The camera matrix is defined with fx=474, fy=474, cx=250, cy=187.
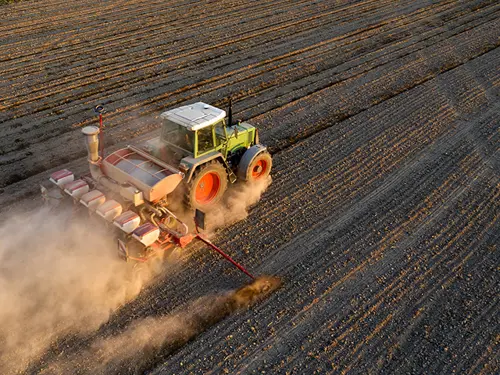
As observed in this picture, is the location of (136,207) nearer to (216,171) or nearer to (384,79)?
(216,171)

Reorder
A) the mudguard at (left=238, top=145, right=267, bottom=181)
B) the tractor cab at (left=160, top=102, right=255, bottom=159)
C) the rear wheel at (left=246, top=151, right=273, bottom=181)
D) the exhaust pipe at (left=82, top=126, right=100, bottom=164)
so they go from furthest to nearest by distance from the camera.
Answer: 1. the rear wheel at (left=246, top=151, right=273, bottom=181)
2. the mudguard at (left=238, top=145, right=267, bottom=181)
3. the tractor cab at (left=160, top=102, right=255, bottom=159)
4. the exhaust pipe at (left=82, top=126, right=100, bottom=164)

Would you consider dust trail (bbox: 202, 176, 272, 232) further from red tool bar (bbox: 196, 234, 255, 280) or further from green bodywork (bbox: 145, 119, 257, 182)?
red tool bar (bbox: 196, 234, 255, 280)

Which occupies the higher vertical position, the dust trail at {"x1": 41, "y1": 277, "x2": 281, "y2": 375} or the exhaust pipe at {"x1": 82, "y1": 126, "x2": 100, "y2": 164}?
the exhaust pipe at {"x1": 82, "y1": 126, "x2": 100, "y2": 164}

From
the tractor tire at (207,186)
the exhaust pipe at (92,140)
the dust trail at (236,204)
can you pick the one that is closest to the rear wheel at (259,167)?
the dust trail at (236,204)

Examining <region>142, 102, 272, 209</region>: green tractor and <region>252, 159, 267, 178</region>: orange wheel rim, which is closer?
<region>142, 102, 272, 209</region>: green tractor

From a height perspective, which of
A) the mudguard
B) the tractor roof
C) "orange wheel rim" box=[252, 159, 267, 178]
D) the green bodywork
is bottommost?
"orange wheel rim" box=[252, 159, 267, 178]

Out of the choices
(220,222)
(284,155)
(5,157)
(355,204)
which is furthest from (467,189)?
(5,157)

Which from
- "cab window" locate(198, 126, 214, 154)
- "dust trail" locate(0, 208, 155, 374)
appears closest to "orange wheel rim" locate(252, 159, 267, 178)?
"cab window" locate(198, 126, 214, 154)

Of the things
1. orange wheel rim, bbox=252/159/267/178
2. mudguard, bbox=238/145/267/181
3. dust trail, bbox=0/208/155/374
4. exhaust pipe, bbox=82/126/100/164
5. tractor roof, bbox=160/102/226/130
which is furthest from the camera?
orange wheel rim, bbox=252/159/267/178
